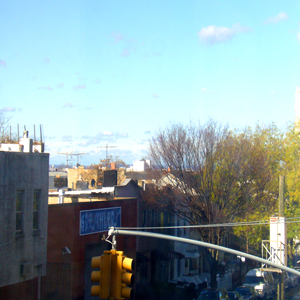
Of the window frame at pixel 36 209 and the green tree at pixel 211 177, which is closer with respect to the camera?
the window frame at pixel 36 209

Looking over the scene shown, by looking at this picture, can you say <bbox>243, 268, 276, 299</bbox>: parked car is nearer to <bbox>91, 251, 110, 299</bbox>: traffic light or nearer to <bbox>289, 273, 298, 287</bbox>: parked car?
<bbox>289, 273, 298, 287</bbox>: parked car

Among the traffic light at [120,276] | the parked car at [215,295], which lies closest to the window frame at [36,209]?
the parked car at [215,295]

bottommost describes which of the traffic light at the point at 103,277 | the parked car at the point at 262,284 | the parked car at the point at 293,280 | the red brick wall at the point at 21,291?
the parked car at the point at 293,280

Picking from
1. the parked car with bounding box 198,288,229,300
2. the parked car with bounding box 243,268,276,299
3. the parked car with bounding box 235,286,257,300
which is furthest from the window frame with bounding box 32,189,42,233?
the parked car with bounding box 243,268,276,299

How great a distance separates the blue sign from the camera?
22.0m

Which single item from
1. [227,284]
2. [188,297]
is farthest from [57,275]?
[227,284]

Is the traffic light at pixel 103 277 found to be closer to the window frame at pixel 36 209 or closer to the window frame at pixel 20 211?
the window frame at pixel 20 211

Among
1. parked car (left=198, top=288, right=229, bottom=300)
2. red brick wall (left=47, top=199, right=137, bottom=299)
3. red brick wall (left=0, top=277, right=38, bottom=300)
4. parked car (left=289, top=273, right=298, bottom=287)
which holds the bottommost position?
parked car (left=289, top=273, right=298, bottom=287)

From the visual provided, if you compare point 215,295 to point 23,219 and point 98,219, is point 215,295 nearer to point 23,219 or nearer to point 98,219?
point 98,219

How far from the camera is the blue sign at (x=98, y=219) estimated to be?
2200 cm

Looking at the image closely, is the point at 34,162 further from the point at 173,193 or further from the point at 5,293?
the point at 173,193

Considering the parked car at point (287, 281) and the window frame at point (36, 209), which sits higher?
the window frame at point (36, 209)

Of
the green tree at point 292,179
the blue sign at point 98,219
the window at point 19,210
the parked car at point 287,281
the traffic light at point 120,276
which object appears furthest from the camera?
the green tree at point 292,179

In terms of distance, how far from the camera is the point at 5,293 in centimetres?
1616
